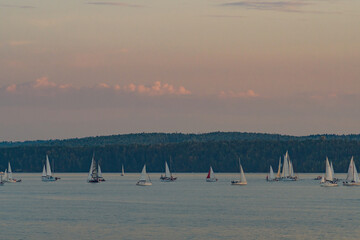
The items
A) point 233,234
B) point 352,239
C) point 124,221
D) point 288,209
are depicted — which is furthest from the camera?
point 288,209

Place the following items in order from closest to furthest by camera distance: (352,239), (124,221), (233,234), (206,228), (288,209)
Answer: (352,239) → (233,234) → (206,228) → (124,221) → (288,209)

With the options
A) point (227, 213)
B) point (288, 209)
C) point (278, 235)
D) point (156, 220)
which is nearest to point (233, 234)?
point (278, 235)

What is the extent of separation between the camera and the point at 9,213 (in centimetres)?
10775

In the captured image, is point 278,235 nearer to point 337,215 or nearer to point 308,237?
point 308,237

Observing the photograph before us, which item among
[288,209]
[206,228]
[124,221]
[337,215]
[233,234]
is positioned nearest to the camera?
[233,234]

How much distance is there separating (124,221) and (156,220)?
3892 millimetres

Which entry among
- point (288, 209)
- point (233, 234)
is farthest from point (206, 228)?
point (288, 209)

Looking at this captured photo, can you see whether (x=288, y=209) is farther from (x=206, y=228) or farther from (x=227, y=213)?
(x=206, y=228)

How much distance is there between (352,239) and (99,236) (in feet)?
78.9

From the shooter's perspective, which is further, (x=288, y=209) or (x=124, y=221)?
(x=288, y=209)

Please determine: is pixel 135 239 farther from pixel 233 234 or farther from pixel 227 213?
pixel 227 213

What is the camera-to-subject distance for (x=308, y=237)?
3027 inches

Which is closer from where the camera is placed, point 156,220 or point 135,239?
point 135,239

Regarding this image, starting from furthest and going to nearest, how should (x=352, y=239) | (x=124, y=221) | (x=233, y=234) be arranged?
1. (x=124, y=221)
2. (x=233, y=234)
3. (x=352, y=239)
